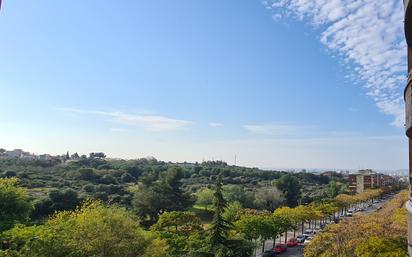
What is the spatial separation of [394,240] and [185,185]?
77601 millimetres

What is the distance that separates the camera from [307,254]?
24828 mm

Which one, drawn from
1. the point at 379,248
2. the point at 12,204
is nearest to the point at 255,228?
the point at 379,248

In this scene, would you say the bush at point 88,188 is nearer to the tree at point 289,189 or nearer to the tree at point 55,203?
the tree at point 55,203

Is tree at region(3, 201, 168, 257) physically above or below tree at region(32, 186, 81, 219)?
above

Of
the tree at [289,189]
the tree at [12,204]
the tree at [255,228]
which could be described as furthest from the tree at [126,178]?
the tree at [255,228]

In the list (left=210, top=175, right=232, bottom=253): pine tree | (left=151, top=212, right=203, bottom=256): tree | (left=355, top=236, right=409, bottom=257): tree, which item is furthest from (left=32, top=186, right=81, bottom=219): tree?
(left=355, top=236, right=409, bottom=257): tree

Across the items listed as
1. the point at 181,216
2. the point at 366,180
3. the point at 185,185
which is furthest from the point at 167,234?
the point at 366,180

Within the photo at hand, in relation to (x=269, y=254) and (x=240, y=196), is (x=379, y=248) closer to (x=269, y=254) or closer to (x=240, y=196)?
(x=269, y=254)

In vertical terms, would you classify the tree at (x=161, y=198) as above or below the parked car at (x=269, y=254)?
above

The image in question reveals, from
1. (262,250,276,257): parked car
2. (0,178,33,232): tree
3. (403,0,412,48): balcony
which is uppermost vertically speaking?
(403,0,412,48): balcony

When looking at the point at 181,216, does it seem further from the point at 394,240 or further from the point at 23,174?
the point at 23,174

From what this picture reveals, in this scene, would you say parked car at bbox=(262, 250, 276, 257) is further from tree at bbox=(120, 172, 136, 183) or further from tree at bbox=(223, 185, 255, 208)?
tree at bbox=(120, 172, 136, 183)

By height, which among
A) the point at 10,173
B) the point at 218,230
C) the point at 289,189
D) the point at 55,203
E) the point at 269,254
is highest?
the point at 289,189

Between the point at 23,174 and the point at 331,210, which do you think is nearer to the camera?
the point at 331,210
